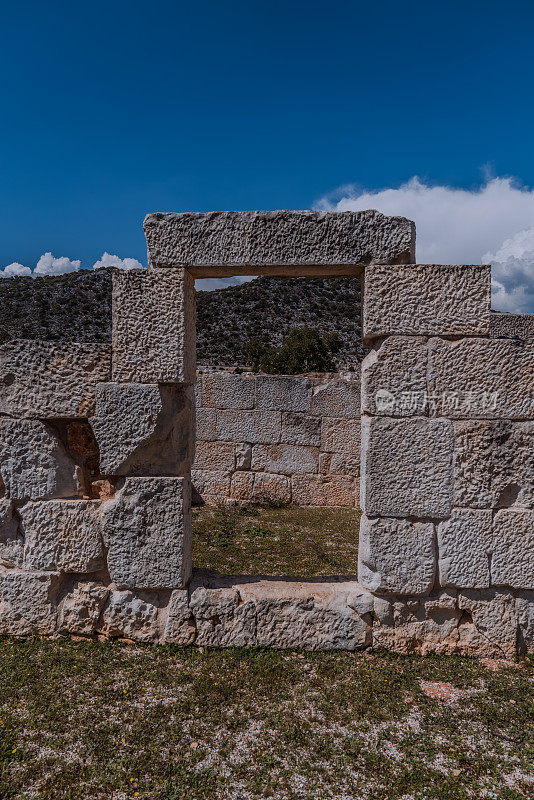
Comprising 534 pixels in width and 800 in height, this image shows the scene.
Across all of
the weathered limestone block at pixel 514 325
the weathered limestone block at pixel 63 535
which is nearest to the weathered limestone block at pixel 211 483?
the weathered limestone block at pixel 63 535

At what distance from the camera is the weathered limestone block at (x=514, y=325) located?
6.70m

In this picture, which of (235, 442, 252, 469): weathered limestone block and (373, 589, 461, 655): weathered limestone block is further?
(235, 442, 252, 469): weathered limestone block

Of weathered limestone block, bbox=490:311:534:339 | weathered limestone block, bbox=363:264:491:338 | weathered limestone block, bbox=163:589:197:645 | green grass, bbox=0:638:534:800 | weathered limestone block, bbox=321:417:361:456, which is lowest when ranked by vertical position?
green grass, bbox=0:638:534:800

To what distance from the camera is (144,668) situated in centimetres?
302

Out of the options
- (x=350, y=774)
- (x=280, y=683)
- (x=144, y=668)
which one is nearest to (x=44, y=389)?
(x=144, y=668)

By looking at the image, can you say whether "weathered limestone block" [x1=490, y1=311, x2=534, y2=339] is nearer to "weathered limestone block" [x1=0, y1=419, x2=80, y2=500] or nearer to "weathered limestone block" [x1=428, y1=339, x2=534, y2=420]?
"weathered limestone block" [x1=428, y1=339, x2=534, y2=420]

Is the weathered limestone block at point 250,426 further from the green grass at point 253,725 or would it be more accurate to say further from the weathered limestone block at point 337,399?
the green grass at point 253,725

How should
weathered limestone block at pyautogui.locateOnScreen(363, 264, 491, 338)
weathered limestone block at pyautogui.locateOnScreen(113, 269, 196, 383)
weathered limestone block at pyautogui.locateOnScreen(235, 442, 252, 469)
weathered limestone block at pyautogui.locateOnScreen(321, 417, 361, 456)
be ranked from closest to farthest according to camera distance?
weathered limestone block at pyautogui.locateOnScreen(363, 264, 491, 338)
weathered limestone block at pyautogui.locateOnScreen(113, 269, 196, 383)
weathered limestone block at pyautogui.locateOnScreen(321, 417, 361, 456)
weathered limestone block at pyautogui.locateOnScreen(235, 442, 252, 469)

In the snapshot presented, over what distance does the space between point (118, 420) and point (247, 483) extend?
4.89m

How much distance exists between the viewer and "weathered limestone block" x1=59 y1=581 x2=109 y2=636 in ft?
10.9

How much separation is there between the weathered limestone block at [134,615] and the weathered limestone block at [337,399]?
5.00 m

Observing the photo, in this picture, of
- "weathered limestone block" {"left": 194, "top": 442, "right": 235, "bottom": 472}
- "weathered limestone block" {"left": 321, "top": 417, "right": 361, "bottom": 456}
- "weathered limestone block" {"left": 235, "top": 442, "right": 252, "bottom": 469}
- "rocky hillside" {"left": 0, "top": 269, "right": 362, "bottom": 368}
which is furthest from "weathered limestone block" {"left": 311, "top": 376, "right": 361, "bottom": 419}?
"rocky hillside" {"left": 0, "top": 269, "right": 362, "bottom": 368}

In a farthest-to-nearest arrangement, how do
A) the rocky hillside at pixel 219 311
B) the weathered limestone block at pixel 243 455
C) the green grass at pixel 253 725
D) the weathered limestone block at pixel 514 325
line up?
the rocky hillside at pixel 219 311 → the weathered limestone block at pixel 243 455 → the weathered limestone block at pixel 514 325 → the green grass at pixel 253 725

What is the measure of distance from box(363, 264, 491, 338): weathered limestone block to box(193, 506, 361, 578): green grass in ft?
8.64
